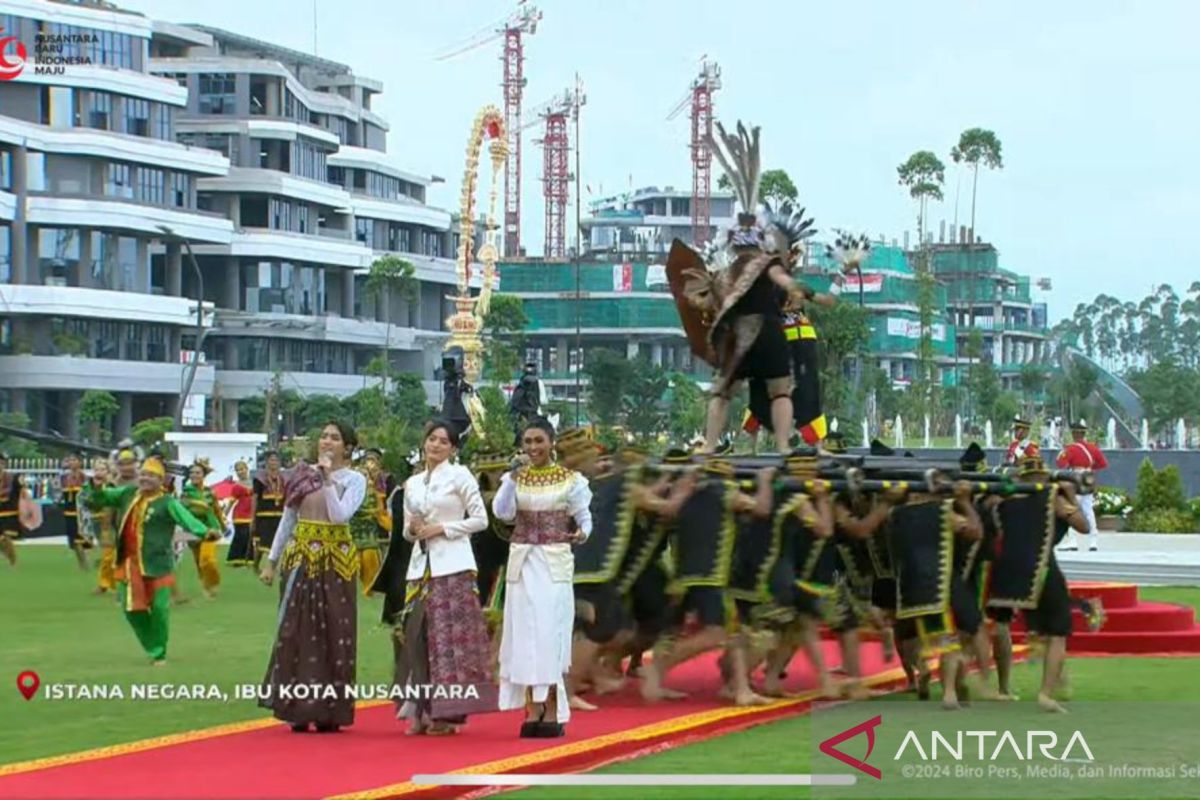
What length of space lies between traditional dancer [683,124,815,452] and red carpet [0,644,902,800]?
106 inches

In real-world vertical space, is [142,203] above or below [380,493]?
above

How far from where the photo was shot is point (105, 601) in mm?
19422

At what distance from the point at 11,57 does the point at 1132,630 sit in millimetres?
52616

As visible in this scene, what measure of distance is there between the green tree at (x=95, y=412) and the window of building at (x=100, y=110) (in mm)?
8315

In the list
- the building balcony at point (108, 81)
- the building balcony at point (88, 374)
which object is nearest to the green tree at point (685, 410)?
the building balcony at point (88, 374)

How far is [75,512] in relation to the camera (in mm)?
25625

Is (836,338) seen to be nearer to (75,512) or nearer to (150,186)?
(75,512)

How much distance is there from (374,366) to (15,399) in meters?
14.4

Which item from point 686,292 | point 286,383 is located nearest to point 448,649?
point 686,292

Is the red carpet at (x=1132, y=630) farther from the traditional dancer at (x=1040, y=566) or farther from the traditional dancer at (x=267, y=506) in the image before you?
the traditional dancer at (x=267, y=506)

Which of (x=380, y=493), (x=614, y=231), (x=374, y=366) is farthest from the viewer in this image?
(x=614, y=231)

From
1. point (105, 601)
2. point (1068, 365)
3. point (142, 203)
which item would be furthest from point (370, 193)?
point (105, 601)

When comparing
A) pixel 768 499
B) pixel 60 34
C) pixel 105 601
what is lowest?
pixel 105 601

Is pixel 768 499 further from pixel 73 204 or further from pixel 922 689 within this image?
Result: pixel 73 204
